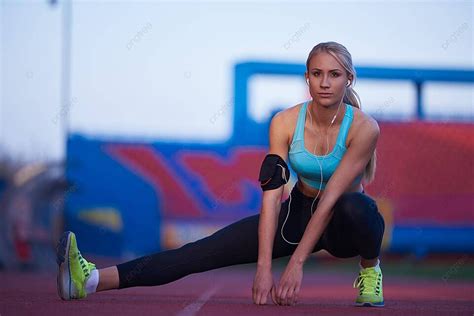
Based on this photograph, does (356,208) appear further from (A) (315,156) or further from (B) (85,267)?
(B) (85,267)

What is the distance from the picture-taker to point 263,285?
4629 millimetres

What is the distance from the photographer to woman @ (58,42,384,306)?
15.3 feet

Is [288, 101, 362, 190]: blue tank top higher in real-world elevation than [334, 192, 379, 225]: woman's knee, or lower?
higher

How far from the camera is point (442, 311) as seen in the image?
5.01 m

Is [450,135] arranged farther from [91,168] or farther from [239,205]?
[91,168]

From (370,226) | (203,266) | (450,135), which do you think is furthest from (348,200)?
(450,135)

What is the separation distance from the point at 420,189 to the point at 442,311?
1544 cm

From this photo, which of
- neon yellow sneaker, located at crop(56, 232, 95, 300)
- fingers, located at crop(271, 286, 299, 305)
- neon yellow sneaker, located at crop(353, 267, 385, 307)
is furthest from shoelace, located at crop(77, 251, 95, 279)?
neon yellow sneaker, located at crop(353, 267, 385, 307)

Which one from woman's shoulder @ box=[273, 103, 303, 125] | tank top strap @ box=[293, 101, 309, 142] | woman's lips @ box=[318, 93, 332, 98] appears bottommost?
tank top strap @ box=[293, 101, 309, 142]

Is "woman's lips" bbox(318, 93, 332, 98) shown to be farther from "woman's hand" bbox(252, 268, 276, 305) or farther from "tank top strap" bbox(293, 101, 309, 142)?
"woman's hand" bbox(252, 268, 276, 305)

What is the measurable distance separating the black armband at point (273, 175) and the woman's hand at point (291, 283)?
0.48 meters

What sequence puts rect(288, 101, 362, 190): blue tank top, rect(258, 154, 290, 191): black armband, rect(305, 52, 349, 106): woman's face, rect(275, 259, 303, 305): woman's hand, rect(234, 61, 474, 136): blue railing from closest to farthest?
1. rect(275, 259, 303, 305): woman's hand
2. rect(305, 52, 349, 106): woman's face
3. rect(258, 154, 290, 191): black armband
4. rect(288, 101, 362, 190): blue tank top
5. rect(234, 61, 474, 136): blue railing

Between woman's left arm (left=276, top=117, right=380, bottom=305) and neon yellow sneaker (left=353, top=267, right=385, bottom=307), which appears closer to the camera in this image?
woman's left arm (left=276, top=117, right=380, bottom=305)

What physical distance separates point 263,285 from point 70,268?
110 centimetres
